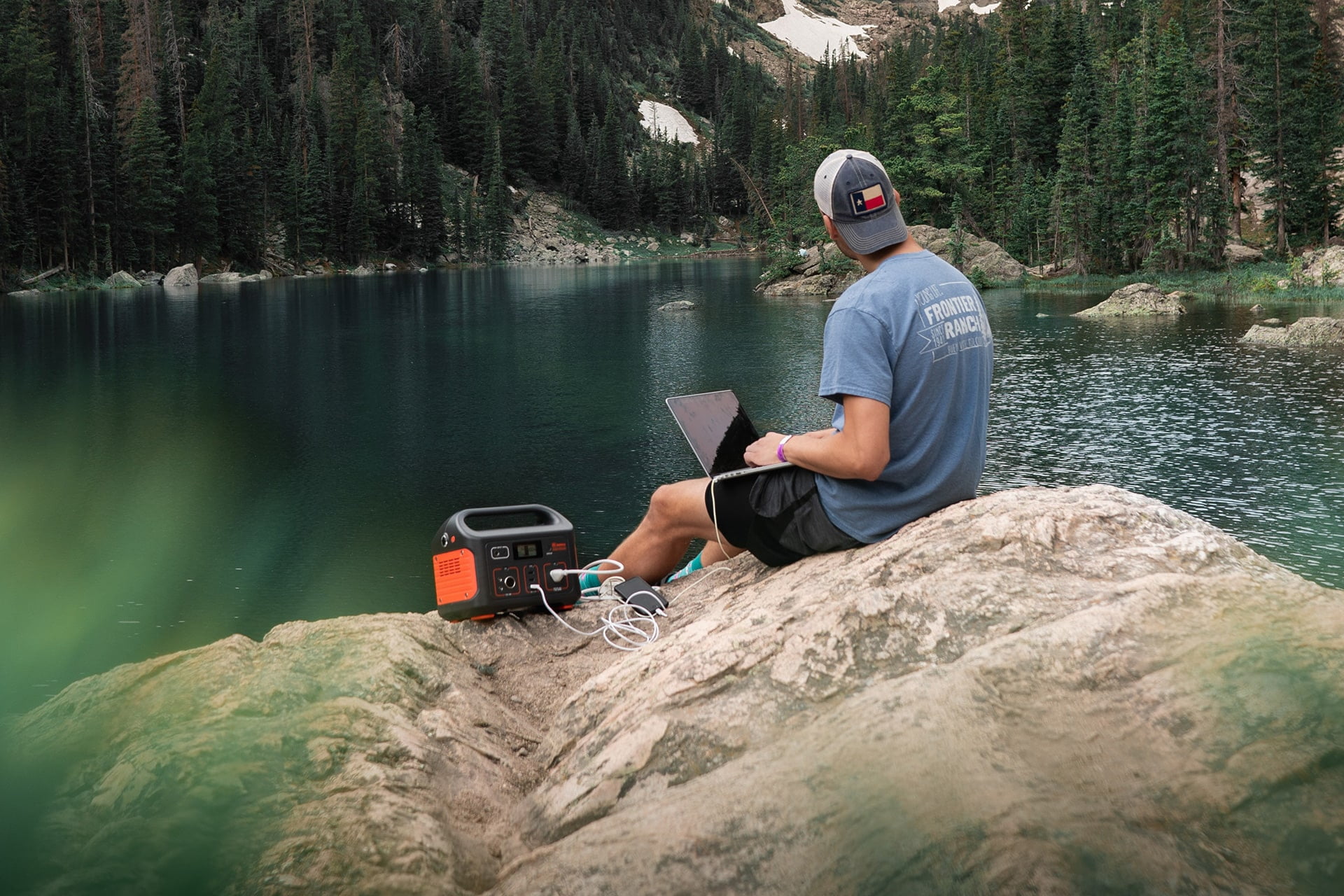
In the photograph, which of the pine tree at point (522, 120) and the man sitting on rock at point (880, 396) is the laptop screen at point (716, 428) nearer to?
the man sitting on rock at point (880, 396)

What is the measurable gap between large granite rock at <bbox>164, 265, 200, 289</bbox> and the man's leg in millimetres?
56130

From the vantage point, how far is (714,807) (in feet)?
7.93

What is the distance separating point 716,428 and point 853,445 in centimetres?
125

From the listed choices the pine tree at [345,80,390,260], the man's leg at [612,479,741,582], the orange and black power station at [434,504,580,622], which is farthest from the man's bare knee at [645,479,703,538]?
the pine tree at [345,80,390,260]

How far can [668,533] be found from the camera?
198 inches

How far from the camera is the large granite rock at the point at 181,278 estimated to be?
55969 millimetres

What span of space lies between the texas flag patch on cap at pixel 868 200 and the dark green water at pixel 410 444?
19.6ft

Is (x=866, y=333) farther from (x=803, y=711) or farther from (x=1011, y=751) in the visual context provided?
(x=1011, y=751)

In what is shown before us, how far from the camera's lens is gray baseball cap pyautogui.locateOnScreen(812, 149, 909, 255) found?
3.66 meters

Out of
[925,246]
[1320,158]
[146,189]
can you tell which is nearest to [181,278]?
[146,189]

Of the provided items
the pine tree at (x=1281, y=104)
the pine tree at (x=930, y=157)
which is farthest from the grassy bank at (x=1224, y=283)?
the pine tree at (x=930, y=157)

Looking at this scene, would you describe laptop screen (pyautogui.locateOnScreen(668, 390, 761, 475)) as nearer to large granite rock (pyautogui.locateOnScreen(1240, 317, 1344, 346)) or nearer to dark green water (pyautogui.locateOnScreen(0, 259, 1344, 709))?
dark green water (pyautogui.locateOnScreen(0, 259, 1344, 709))

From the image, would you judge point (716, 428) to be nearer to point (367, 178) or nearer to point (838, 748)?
point (838, 748)

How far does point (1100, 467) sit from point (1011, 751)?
10.9m
